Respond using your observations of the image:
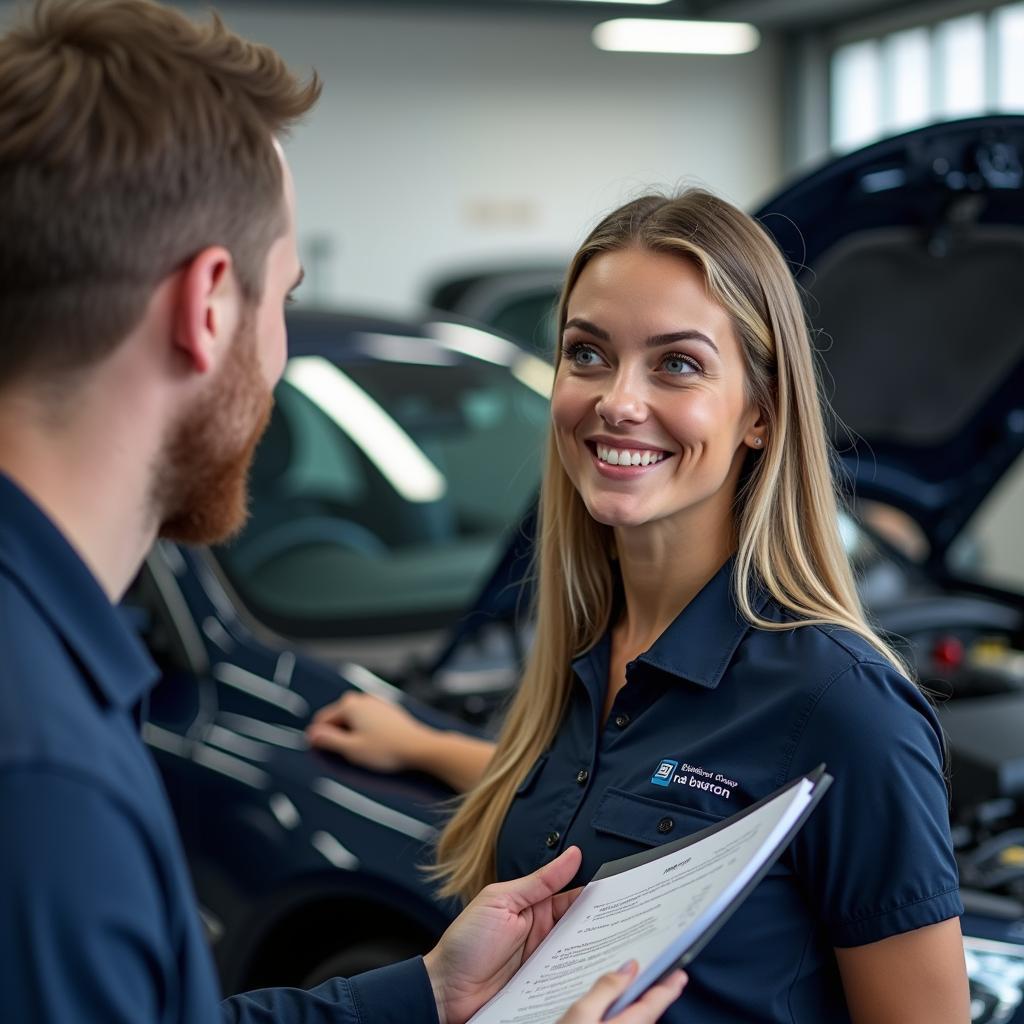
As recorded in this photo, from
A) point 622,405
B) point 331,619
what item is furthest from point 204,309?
point 331,619

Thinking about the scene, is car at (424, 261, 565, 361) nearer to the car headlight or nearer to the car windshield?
the car windshield

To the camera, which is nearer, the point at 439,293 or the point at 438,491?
the point at 438,491

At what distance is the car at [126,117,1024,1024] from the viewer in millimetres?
2283

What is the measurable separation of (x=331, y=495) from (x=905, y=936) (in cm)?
237

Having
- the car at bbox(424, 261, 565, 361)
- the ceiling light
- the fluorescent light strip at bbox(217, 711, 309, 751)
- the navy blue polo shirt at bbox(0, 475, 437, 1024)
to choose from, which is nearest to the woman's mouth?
the navy blue polo shirt at bbox(0, 475, 437, 1024)

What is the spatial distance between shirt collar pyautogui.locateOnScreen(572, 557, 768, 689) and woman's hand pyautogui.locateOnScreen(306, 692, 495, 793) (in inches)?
28.8

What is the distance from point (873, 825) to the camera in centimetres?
143

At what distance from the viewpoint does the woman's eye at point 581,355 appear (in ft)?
5.80

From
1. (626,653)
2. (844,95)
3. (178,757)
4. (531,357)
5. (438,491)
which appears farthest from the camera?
(844,95)

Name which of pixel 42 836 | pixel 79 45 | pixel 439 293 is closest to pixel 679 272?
pixel 79 45

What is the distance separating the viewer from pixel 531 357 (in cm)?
376

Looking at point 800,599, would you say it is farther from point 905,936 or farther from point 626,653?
point 905,936

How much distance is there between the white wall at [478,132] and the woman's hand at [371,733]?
292 inches

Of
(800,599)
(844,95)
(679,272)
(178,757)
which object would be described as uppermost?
(844,95)
